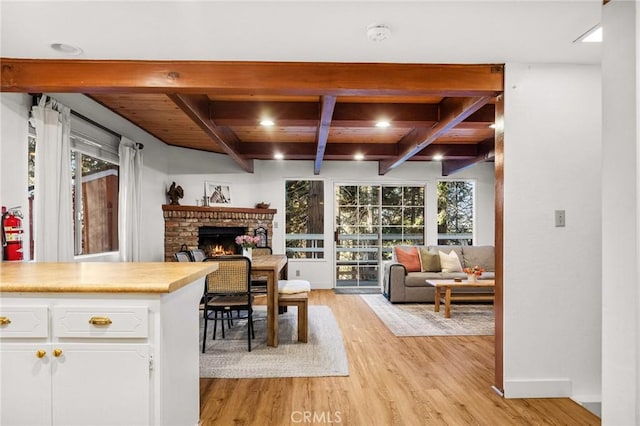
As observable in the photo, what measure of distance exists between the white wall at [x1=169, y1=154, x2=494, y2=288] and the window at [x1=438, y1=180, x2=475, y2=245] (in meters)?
0.15

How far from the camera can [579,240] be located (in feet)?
8.45

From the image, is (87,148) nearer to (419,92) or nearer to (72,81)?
(72,81)

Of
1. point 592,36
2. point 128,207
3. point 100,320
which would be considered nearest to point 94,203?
point 128,207

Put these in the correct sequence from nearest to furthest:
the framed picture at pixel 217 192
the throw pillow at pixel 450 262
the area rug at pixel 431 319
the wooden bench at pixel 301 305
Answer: the wooden bench at pixel 301 305
the area rug at pixel 431 319
the throw pillow at pixel 450 262
the framed picture at pixel 217 192

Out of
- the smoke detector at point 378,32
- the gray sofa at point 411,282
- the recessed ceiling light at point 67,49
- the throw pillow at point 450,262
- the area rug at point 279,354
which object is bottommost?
the area rug at point 279,354

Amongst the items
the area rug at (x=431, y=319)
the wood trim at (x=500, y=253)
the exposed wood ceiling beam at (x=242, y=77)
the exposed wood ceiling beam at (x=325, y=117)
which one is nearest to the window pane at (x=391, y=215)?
the area rug at (x=431, y=319)

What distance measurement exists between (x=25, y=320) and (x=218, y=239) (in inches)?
193

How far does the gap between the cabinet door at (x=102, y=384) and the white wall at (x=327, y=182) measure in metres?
5.07

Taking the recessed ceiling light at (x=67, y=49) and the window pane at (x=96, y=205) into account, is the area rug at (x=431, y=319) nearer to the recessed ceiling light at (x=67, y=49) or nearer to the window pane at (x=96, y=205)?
the window pane at (x=96, y=205)

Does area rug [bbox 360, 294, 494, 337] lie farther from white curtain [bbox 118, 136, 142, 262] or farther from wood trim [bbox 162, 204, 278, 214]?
white curtain [bbox 118, 136, 142, 262]

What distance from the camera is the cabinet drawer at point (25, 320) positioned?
5.12ft

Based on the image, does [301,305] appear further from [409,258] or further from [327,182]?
[327,182]

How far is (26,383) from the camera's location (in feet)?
5.18

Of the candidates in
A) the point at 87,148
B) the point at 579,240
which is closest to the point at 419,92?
the point at 579,240
